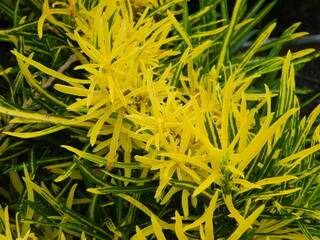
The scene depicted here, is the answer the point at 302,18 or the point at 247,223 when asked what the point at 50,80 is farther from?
the point at 302,18

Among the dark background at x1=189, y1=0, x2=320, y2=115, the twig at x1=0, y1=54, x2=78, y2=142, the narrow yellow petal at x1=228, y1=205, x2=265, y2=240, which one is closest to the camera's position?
the narrow yellow petal at x1=228, y1=205, x2=265, y2=240

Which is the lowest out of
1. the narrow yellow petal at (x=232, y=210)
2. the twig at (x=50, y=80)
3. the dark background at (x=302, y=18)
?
the dark background at (x=302, y=18)

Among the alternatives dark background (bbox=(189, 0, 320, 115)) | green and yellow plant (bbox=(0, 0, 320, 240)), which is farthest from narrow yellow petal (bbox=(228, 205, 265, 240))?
dark background (bbox=(189, 0, 320, 115))

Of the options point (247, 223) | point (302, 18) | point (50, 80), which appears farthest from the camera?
point (302, 18)

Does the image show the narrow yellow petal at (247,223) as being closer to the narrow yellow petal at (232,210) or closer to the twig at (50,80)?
the narrow yellow petal at (232,210)

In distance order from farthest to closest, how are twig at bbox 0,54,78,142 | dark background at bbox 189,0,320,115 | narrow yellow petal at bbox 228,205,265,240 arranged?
dark background at bbox 189,0,320,115
twig at bbox 0,54,78,142
narrow yellow petal at bbox 228,205,265,240

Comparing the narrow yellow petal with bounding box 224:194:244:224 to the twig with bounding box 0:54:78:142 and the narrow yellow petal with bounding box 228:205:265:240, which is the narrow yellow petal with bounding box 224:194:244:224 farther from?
the twig with bounding box 0:54:78:142

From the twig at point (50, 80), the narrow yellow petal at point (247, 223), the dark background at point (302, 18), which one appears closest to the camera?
the narrow yellow petal at point (247, 223)

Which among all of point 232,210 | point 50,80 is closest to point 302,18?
point 50,80

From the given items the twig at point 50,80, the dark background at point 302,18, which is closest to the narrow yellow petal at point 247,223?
the twig at point 50,80

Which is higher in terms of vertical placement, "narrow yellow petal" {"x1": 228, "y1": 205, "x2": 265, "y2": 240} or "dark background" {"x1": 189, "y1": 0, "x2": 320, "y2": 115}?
"narrow yellow petal" {"x1": 228, "y1": 205, "x2": 265, "y2": 240}
